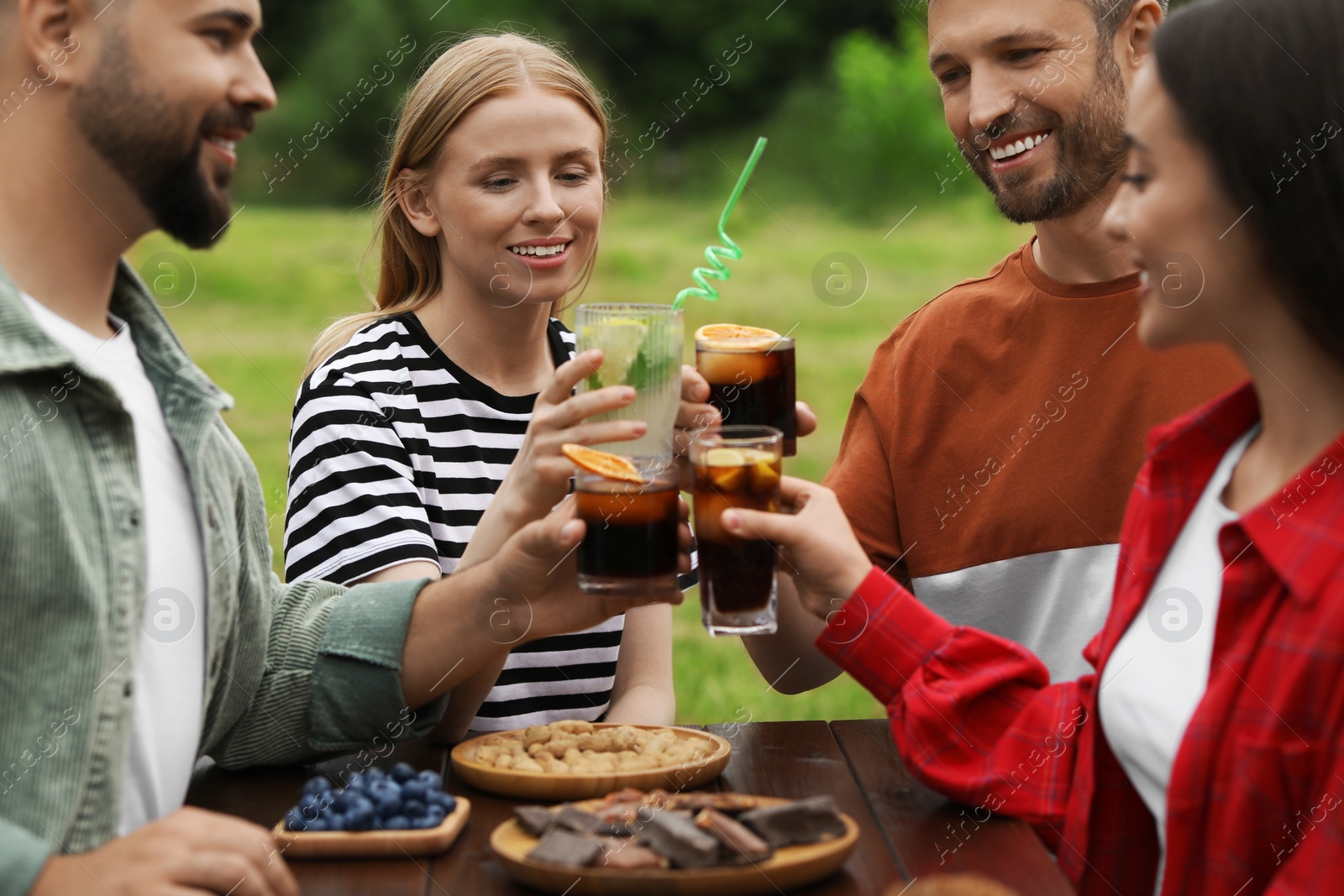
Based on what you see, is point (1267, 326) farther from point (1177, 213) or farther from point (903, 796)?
point (903, 796)

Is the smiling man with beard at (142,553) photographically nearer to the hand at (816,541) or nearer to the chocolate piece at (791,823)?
the hand at (816,541)

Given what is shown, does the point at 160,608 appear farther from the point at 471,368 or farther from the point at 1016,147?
the point at 1016,147

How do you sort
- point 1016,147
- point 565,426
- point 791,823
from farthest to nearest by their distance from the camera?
point 1016,147 < point 565,426 < point 791,823

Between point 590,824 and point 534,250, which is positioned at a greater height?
point 534,250

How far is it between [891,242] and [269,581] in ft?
47.7

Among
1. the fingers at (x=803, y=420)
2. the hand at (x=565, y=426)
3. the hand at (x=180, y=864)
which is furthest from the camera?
the fingers at (x=803, y=420)

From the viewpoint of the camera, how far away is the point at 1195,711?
178 cm

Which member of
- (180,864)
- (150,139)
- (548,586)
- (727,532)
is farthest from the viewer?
(548,586)

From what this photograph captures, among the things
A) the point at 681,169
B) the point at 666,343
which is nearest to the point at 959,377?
the point at 666,343

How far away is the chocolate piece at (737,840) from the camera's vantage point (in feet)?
5.38

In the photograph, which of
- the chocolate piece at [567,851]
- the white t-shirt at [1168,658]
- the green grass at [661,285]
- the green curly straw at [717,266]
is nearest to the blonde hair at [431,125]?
the green curly straw at [717,266]

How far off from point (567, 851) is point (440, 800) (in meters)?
0.28

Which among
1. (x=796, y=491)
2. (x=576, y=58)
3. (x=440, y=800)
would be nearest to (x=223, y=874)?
(x=440, y=800)

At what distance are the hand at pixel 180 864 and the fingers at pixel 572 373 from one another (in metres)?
0.80
